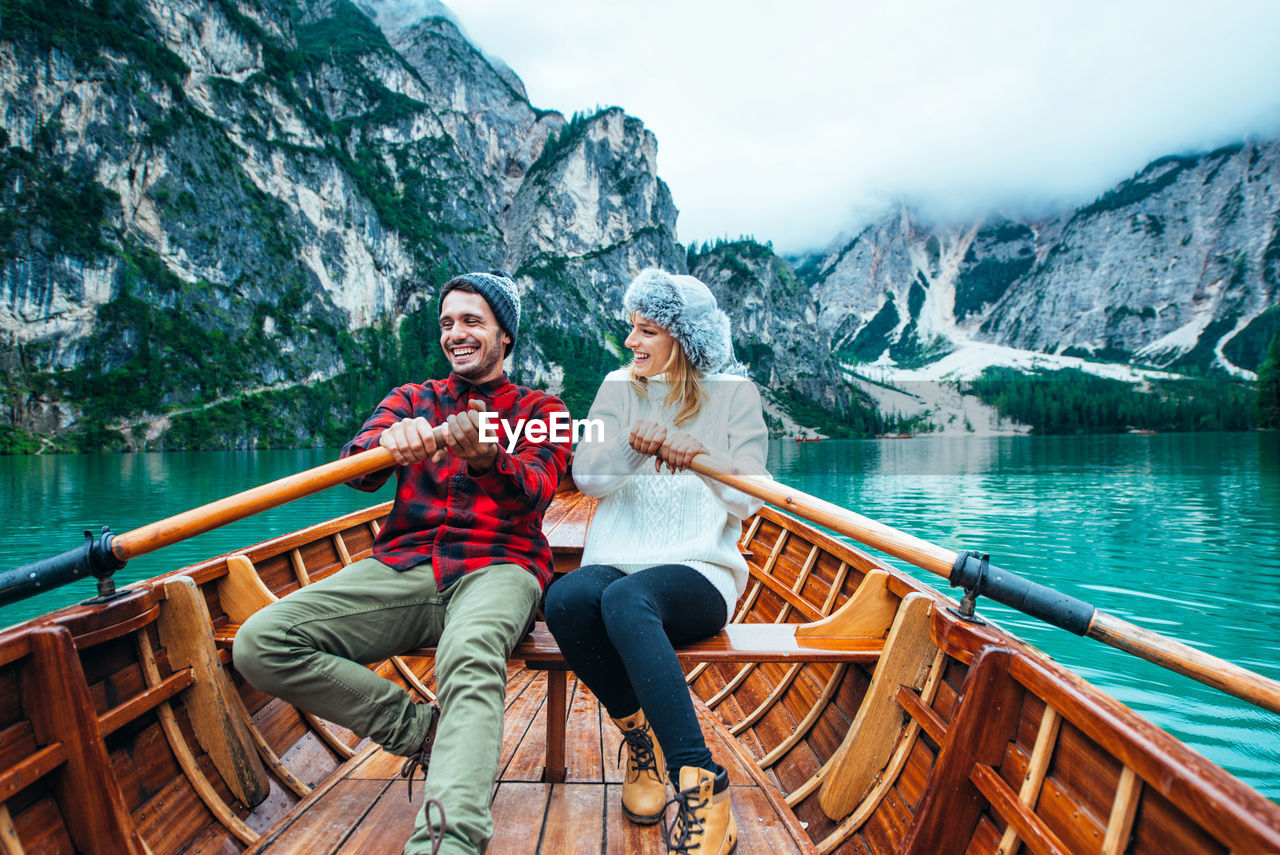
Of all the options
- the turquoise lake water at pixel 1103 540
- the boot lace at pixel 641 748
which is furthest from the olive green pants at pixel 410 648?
the turquoise lake water at pixel 1103 540

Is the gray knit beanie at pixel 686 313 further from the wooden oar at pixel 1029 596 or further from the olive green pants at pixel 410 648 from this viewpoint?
the olive green pants at pixel 410 648

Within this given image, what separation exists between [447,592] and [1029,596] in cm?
211

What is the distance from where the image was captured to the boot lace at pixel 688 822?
1906 millimetres

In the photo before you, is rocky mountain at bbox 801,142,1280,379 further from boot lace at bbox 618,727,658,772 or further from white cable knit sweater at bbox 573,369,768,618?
boot lace at bbox 618,727,658,772

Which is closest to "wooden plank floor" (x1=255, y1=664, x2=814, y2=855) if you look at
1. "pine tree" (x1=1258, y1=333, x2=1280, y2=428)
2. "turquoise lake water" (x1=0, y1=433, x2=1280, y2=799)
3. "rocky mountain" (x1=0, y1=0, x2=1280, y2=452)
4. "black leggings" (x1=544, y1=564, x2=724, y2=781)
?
"black leggings" (x1=544, y1=564, x2=724, y2=781)

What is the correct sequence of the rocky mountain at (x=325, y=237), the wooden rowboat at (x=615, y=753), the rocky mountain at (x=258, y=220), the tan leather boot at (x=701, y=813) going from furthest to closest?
the rocky mountain at (x=325, y=237)
the rocky mountain at (x=258, y=220)
the tan leather boot at (x=701, y=813)
the wooden rowboat at (x=615, y=753)

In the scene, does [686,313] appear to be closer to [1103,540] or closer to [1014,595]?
[1014,595]

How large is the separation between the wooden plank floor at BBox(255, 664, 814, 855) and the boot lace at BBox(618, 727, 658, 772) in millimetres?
220

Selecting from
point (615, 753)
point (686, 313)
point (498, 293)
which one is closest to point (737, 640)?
point (615, 753)

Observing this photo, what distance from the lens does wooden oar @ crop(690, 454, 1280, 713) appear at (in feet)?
5.92

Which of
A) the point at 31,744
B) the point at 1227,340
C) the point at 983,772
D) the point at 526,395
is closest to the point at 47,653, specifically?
the point at 31,744

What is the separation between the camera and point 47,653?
1.92 meters

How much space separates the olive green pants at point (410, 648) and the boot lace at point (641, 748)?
0.55 meters

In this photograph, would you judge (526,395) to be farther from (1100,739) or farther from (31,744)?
(1100,739)
